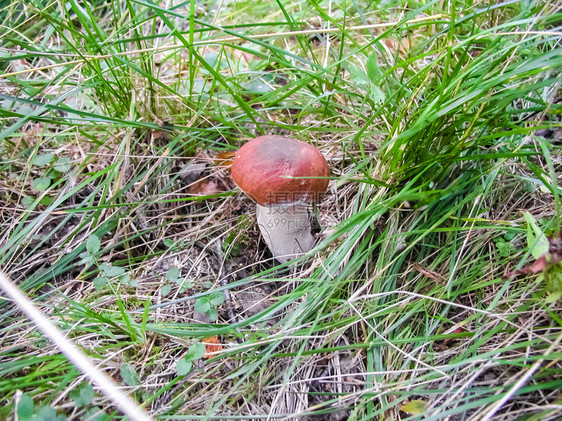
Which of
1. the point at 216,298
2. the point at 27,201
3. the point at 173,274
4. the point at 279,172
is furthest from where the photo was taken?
the point at 27,201

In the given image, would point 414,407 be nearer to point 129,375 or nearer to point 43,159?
point 129,375

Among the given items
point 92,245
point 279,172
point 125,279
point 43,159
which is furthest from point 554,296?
point 43,159

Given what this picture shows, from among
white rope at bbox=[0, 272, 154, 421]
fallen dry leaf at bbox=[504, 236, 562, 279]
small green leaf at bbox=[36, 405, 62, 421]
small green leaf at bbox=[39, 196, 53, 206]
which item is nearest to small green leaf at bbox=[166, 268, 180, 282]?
white rope at bbox=[0, 272, 154, 421]

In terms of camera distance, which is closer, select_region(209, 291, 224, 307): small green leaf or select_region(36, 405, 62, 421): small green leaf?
select_region(36, 405, 62, 421): small green leaf

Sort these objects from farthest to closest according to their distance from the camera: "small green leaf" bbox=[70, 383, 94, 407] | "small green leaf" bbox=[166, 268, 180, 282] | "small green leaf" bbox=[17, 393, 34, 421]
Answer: "small green leaf" bbox=[166, 268, 180, 282] < "small green leaf" bbox=[70, 383, 94, 407] < "small green leaf" bbox=[17, 393, 34, 421]

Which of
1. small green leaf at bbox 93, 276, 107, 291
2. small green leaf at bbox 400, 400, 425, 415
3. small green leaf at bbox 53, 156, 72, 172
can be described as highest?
small green leaf at bbox 53, 156, 72, 172

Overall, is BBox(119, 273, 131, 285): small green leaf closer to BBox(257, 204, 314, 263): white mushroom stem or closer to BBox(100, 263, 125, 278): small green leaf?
BBox(100, 263, 125, 278): small green leaf

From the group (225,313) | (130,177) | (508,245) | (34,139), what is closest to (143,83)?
(130,177)
